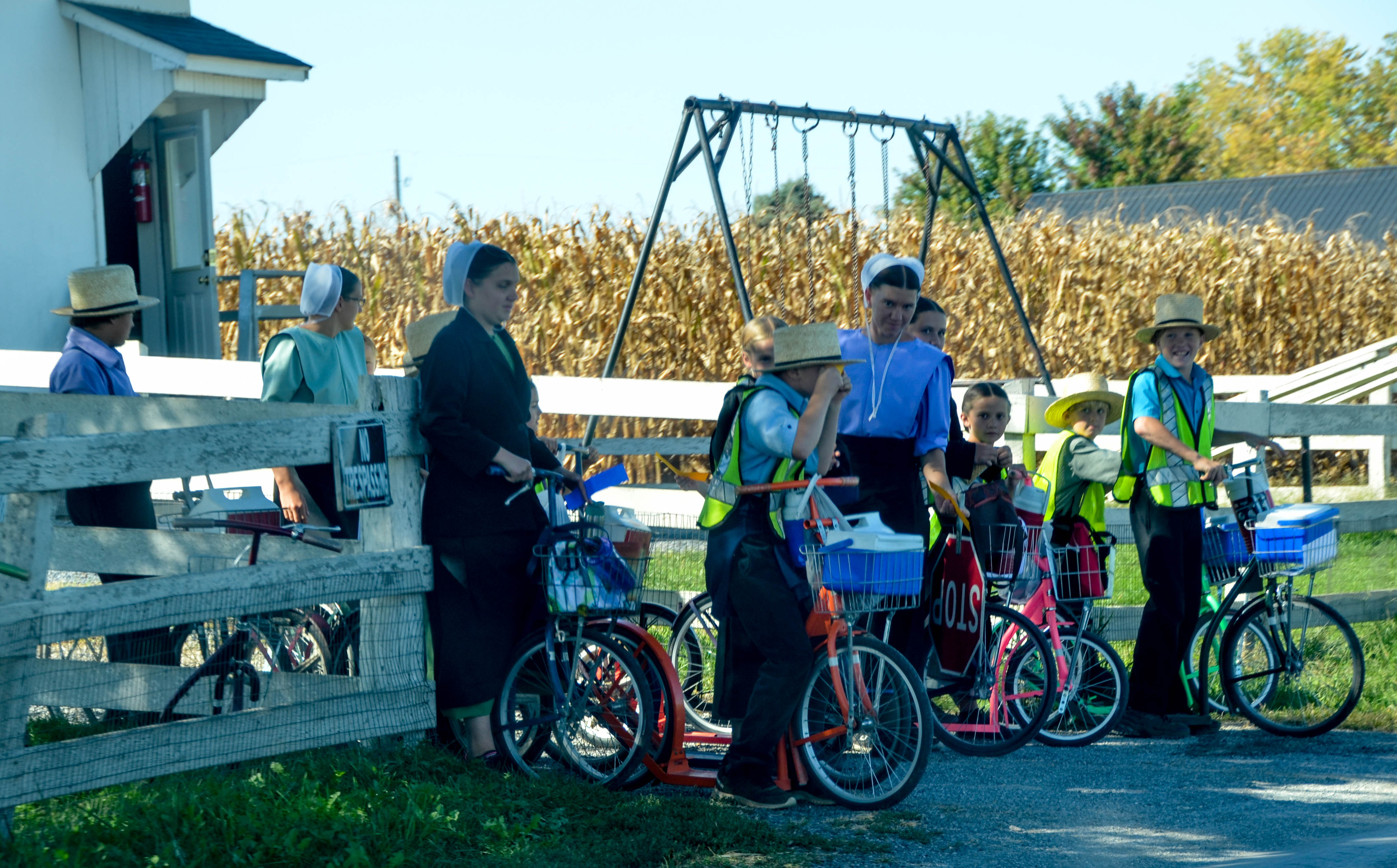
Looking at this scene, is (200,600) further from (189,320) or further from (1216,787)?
(189,320)

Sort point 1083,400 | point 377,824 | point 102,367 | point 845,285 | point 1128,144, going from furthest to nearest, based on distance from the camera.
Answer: point 1128,144 < point 845,285 < point 1083,400 < point 102,367 < point 377,824

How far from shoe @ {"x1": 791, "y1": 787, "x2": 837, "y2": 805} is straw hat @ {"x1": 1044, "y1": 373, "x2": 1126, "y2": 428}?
7.81 ft

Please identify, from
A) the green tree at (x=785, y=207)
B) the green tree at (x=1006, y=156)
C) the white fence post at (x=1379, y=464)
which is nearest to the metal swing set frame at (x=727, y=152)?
the green tree at (x=785, y=207)

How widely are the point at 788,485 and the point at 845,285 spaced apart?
39.6 ft

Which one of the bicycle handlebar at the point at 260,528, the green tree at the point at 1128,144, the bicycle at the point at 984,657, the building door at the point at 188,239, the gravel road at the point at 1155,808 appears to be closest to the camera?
the gravel road at the point at 1155,808

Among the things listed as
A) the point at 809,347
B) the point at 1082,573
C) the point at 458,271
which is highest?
the point at 458,271

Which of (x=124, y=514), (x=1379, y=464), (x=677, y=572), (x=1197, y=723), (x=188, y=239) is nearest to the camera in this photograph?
(x=124, y=514)

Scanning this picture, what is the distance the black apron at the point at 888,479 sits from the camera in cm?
600

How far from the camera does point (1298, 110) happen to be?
67625mm

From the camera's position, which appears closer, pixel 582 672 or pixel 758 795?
pixel 758 795

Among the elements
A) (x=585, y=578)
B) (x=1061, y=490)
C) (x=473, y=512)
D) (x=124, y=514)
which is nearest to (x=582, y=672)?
(x=585, y=578)

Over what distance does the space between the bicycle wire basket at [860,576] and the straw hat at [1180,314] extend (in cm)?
227

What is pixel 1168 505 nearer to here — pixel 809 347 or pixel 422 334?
pixel 809 347

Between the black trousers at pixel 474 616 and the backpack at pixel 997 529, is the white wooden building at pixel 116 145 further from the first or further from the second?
the backpack at pixel 997 529
